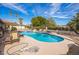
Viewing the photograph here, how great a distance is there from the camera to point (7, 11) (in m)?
2.72

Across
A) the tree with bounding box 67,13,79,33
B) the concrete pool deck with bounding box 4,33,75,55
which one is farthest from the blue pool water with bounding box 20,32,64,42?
the tree with bounding box 67,13,79,33

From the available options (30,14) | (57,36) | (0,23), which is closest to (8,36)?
(0,23)

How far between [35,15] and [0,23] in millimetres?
488

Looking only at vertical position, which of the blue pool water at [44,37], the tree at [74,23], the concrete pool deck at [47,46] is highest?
the tree at [74,23]

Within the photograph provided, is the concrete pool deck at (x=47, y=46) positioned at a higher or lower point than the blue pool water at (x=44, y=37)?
lower

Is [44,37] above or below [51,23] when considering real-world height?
below

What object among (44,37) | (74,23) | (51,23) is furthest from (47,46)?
(74,23)

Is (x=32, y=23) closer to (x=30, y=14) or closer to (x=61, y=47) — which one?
(x=30, y=14)

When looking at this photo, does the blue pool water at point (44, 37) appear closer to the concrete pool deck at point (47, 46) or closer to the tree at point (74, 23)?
the concrete pool deck at point (47, 46)

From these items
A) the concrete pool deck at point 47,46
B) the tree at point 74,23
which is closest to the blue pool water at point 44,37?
the concrete pool deck at point 47,46

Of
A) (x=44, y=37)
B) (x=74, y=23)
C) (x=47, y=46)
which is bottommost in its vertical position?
(x=47, y=46)

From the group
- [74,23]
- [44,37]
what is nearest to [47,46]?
[44,37]

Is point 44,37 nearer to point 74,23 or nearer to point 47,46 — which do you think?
point 47,46
